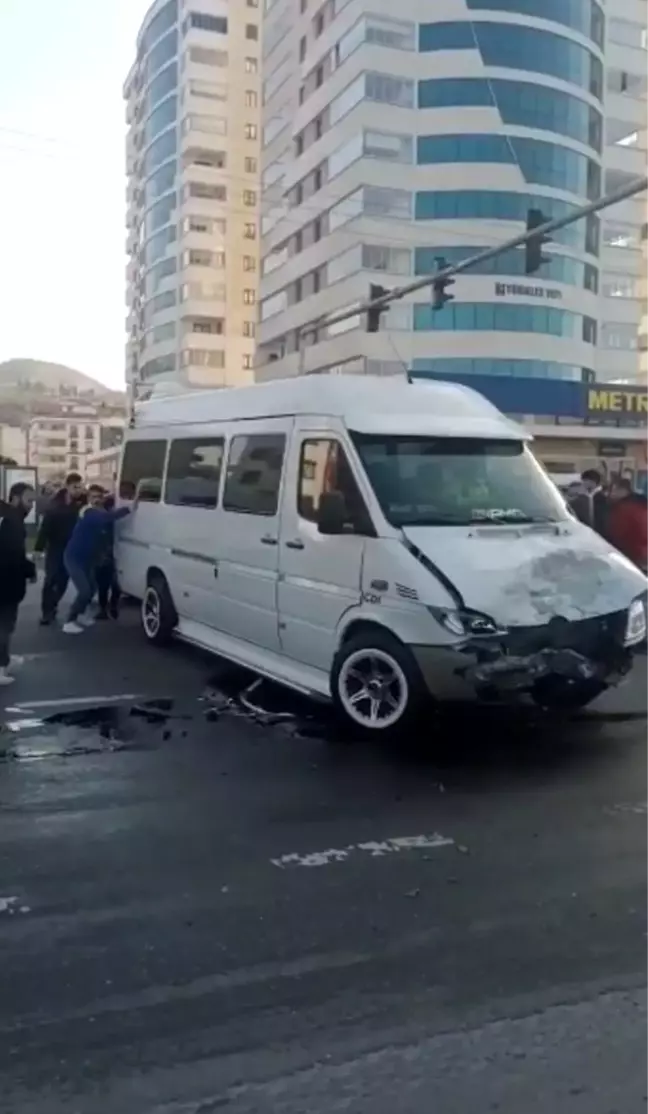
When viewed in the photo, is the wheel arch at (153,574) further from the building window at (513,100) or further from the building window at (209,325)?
the building window at (209,325)

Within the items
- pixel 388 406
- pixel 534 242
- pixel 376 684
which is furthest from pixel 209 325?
pixel 376 684

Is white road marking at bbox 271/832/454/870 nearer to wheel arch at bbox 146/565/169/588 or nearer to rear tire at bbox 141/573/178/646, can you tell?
rear tire at bbox 141/573/178/646

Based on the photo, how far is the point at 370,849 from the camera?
543 cm

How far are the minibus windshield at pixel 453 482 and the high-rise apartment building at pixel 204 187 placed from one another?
70.9 metres

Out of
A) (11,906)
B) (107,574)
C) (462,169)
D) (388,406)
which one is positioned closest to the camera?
(11,906)

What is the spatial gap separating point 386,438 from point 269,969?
4.73 meters

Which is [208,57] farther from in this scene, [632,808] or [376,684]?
[632,808]

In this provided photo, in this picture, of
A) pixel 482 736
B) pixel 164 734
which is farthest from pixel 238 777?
pixel 482 736

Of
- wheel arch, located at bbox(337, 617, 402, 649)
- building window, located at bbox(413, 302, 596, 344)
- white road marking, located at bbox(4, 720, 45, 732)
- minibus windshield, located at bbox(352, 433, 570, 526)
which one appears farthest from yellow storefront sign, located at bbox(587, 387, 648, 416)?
white road marking, located at bbox(4, 720, 45, 732)

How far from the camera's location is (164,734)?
7840mm

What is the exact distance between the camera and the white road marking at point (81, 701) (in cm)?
877

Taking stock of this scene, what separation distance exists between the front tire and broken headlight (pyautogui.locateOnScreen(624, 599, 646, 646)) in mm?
1472

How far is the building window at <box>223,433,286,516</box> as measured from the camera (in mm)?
8906

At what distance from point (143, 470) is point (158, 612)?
172 cm
